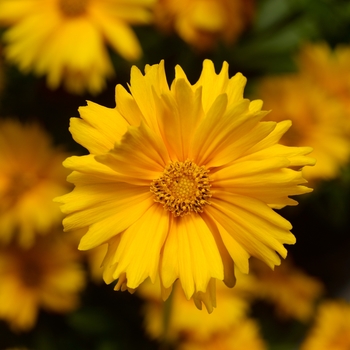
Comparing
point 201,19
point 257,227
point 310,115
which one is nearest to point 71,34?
point 201,19

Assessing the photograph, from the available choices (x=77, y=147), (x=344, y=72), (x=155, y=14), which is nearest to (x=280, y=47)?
(x=344, y=72)

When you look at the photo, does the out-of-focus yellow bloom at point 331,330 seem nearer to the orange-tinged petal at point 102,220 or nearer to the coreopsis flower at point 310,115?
the coreopsis flower at point 310,115

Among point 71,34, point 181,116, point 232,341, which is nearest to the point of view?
point 181,116

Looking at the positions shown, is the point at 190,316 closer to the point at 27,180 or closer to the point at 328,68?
the point at 27,180

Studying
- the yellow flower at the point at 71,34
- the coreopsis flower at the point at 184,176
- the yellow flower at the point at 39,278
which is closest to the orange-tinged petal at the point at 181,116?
the coreopsis flower at the point at 184,176

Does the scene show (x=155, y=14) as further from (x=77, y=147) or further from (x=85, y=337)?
(x=85, y=337)

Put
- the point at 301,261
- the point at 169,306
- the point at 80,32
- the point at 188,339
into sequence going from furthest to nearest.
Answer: the point at 301,261
the point at 188,339
the point at 80,32
the point at 169,306
